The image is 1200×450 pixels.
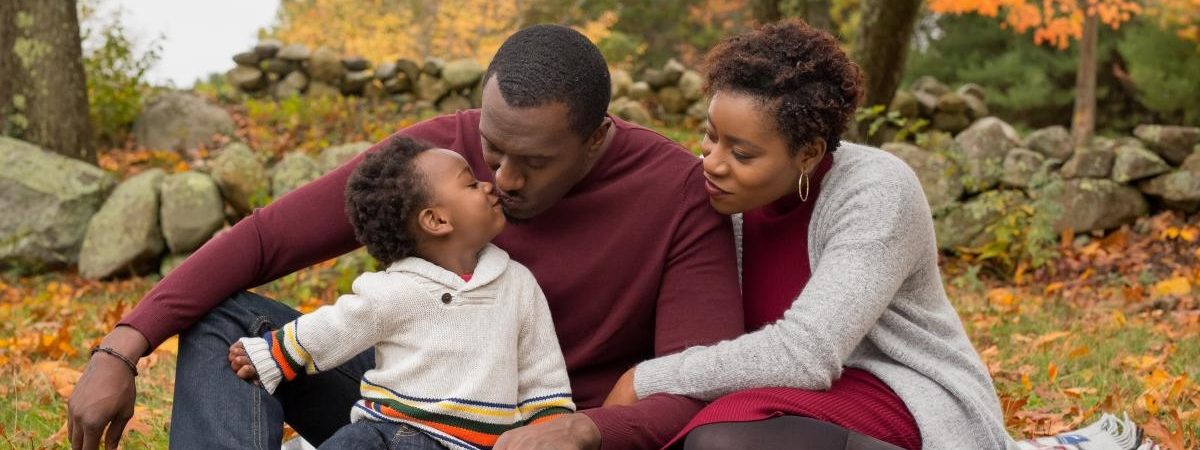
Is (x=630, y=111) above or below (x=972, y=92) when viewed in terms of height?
below

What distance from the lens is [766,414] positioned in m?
2.35

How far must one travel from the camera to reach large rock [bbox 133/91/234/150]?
955 cm

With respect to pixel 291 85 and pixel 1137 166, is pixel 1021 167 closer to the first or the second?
pixel 1137 166

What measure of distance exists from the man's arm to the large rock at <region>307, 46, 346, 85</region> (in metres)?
8.90

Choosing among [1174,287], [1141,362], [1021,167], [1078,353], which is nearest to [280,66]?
[1021,167]

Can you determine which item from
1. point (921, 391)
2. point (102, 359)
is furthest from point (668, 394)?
point (102, 359)

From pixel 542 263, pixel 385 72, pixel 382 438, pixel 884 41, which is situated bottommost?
pixel 385 72

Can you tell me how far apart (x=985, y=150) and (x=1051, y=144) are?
18.7 inches

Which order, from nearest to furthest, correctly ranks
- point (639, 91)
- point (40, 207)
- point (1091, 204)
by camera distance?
point (1091, 204)
point (40, 207)
point (639, 91)

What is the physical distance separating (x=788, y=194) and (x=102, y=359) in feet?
5.36

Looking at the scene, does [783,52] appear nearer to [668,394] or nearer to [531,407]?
[668,394]

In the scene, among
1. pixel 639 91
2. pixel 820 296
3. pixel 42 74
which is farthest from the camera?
pixel 639 91

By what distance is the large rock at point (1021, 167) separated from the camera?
7.30 metres

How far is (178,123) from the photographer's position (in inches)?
383
